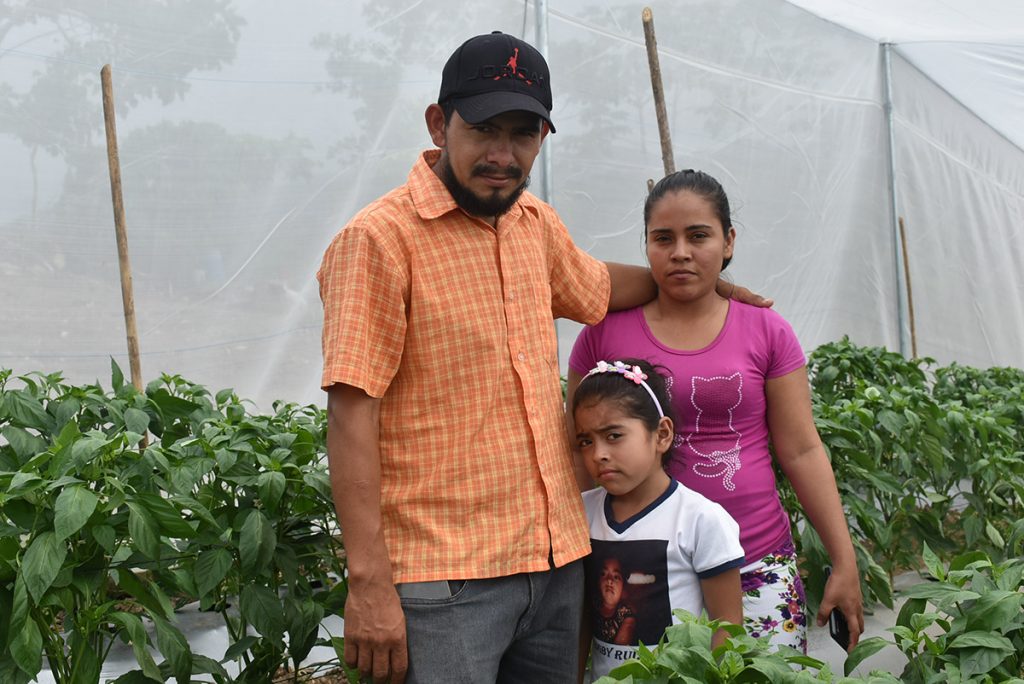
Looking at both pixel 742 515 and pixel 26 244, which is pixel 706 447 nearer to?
pixel 742 515

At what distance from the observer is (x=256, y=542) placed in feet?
6.75

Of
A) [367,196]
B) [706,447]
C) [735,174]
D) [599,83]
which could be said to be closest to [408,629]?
[706,447]

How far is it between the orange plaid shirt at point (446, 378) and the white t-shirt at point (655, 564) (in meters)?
0.17

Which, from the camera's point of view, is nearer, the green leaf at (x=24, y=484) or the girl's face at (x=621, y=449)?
the green leaf at (x=24, y=484)

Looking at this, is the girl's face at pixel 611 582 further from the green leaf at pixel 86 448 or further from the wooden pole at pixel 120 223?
the wooden pole at pixel 120 223

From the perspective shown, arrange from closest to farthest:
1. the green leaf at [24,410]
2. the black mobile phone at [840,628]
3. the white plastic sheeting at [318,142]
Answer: the black mobile phone at [840,628] → the green leaf at [24,410] → the white plastic sheeting at [318,142]

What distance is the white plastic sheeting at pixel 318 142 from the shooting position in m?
5.18

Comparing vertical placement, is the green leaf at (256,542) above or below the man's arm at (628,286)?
below

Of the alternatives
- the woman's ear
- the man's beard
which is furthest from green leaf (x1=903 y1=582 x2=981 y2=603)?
the man's beard

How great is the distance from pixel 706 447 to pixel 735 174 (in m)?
6.94

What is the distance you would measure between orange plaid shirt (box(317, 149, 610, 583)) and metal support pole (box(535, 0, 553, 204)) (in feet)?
15.1

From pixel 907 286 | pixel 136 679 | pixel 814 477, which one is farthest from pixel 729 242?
pixel 907 286

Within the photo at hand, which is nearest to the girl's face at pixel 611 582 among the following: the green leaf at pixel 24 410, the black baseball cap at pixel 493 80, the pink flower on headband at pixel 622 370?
the pink flower on headband at pixel 622 370

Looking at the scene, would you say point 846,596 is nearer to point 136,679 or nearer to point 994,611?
point 994,611
